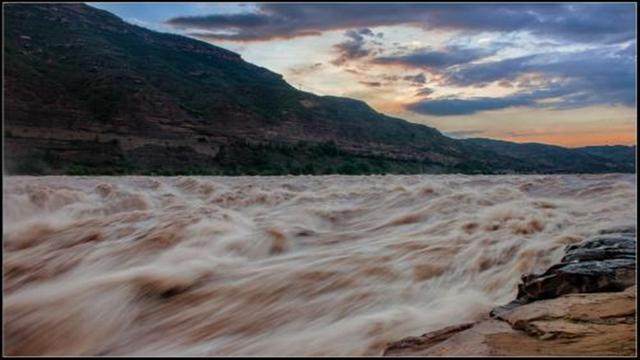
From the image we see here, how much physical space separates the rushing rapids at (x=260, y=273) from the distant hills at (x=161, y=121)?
41.6 meters

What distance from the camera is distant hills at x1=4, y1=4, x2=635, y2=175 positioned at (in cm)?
6538

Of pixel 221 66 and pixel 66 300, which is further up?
pixel 221 66

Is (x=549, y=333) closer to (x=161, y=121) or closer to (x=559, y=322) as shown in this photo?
(x=559, y=322)

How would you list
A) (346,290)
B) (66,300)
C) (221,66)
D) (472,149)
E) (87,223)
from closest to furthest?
(66,300) < (346,290) < (87,223) < (472,149) < (221,66)

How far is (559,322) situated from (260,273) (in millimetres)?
2699

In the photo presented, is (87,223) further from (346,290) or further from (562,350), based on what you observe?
(562,350)

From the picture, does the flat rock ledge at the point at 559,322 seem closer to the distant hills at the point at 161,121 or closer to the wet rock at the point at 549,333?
the wet rock at the point at 549,333

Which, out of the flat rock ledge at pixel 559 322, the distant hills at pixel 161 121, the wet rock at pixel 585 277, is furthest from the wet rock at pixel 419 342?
the distant hills at pixel 161 121

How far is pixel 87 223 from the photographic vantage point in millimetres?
8078

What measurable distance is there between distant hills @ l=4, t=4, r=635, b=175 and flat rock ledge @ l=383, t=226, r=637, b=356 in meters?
46.3

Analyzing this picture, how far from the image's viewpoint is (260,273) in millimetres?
5328

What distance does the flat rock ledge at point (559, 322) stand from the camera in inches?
121

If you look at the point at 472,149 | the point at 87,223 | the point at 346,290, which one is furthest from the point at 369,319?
the point at 472,149

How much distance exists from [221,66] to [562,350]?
Answer: 144 m
